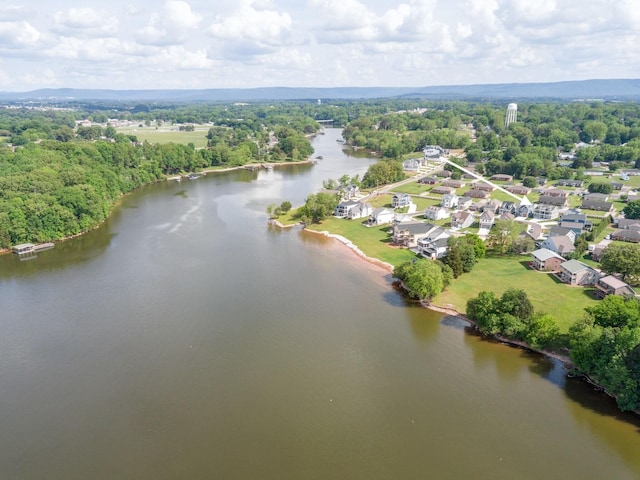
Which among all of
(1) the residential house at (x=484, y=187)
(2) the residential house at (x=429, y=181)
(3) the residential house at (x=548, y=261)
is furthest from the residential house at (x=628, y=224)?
(2) the residential house at (x=429, y=181)

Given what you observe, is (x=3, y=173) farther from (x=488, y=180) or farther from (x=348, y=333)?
(x=488, y=180)

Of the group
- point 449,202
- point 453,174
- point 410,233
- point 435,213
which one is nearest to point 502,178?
point 453,174

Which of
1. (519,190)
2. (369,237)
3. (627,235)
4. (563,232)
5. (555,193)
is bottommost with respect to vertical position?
(369,237)

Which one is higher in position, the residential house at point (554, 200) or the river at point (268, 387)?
the residential house at point (554, 200)

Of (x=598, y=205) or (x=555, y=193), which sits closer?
(x=598, y=205)

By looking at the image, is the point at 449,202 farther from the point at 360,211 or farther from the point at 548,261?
the point at 548,261

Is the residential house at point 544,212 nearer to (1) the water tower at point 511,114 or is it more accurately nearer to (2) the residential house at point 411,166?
(2) the residential house at point 411,166
